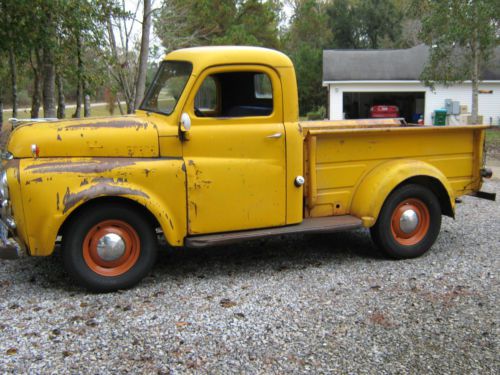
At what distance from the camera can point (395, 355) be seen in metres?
3.93

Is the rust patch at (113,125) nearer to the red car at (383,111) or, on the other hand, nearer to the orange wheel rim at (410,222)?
the orange wheel rim at (410,222)

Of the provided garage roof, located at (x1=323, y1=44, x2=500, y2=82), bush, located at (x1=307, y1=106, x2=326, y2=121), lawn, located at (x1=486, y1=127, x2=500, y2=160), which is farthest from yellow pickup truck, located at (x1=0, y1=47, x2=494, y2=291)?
bush, located at (x1=307, y1=106, x2=326, y2=121)

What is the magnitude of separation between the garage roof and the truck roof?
22.7 m

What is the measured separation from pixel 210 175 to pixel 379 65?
82.3ft

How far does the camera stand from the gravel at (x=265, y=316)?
3.86 m

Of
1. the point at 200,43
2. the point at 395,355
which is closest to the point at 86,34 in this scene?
the point at 395,355

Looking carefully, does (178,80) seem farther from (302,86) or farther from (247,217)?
(302,86)

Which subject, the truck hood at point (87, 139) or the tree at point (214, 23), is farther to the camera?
the tree at point (214, 23)

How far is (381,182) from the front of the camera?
5895 mm

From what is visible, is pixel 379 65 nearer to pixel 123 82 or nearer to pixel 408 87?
pixel 408 87

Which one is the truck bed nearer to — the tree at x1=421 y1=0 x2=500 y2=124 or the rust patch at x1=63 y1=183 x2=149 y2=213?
the rust patch at x1=63 y1=183 x2=149 y2=213

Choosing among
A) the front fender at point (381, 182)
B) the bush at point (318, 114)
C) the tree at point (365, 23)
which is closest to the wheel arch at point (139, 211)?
the front fender at point (381, 182)

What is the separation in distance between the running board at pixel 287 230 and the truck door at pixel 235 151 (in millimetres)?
64

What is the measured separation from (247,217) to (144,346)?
1803 millimetres
